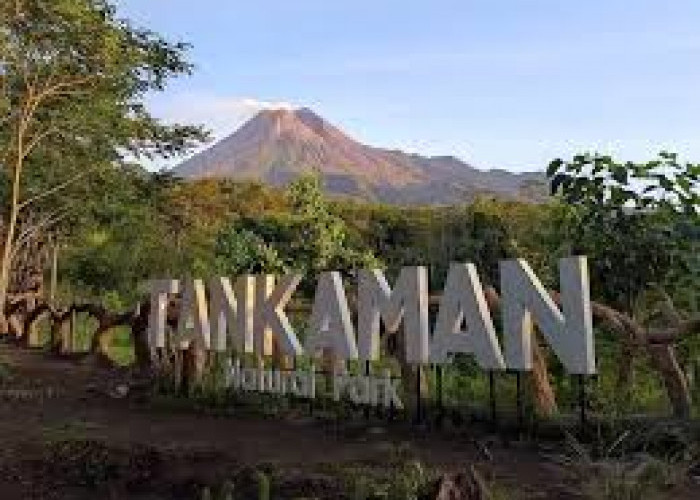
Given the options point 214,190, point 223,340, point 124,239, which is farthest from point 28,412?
point 214,190

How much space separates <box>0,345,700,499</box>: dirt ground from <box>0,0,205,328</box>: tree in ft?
Answer: 41.3

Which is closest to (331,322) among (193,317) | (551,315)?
(193,317)

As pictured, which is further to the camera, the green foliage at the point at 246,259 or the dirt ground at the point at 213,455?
the green foliage at the point at 246,259

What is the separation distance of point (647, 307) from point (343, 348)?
3232 mm

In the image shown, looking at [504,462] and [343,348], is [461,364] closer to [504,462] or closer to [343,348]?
[343,348]

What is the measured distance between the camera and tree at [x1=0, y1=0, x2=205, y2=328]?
24.2 metres

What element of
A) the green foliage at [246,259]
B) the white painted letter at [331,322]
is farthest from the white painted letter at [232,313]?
the green foliage at [246,259]

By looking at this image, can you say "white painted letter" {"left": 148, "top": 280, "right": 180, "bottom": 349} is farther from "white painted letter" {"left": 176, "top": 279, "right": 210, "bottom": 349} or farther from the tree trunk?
the tree trunk

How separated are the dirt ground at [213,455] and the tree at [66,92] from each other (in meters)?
12.6

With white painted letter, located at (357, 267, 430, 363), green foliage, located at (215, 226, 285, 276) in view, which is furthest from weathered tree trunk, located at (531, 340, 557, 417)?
green foliage, located at (215, 226, 285, 276)

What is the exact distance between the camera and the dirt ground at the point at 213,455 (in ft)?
29.3

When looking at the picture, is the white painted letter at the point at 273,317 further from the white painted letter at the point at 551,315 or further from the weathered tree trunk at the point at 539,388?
the white painted letter at the point at 551,315

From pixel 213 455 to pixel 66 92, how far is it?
16516 mm

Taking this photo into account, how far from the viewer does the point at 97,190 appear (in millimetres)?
27828
